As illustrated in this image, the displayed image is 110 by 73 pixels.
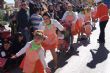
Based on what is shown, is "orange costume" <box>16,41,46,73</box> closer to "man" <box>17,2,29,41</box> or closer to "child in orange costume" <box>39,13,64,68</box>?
"child in orange costume" <box>39,13,64,68</box>

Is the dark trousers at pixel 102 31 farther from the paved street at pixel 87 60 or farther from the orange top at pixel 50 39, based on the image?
the orange top at pixel 50 39

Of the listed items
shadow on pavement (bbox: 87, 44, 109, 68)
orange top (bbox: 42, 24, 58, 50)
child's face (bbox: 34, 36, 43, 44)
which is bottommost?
shadow on pavement (bbox: 87, 44, 109, 68)

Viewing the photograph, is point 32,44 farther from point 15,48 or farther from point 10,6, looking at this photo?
point 10,6

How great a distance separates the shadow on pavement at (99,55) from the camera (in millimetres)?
12672

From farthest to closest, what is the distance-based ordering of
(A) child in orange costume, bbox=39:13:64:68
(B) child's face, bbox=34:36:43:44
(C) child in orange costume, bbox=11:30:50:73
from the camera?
(A) child in orange costume, bbox=39:13:64:68
(C) child in orange costume, bbox=11:30:50:73
(B) child's face, bbox=34:36:43:44

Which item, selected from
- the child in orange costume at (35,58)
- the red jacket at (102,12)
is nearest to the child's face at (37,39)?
the child in orange costume at (35,58)

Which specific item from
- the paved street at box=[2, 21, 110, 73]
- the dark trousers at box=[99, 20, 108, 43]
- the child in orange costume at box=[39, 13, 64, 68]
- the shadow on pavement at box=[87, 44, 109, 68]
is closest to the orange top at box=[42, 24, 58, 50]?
the child in orange costume at box=[39, 13, 64, 68]

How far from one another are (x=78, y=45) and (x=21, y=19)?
4126 mm

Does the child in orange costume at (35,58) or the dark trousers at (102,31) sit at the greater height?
the child in orange costume at (35,58)

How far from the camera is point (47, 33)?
1162cm

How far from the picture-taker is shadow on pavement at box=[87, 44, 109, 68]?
12.7 m

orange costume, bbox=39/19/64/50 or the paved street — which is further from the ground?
orange costume, bbox=39/19/64/50

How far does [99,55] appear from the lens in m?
14.0

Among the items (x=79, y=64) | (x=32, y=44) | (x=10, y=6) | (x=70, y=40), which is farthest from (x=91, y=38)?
(x=10, y=6)
